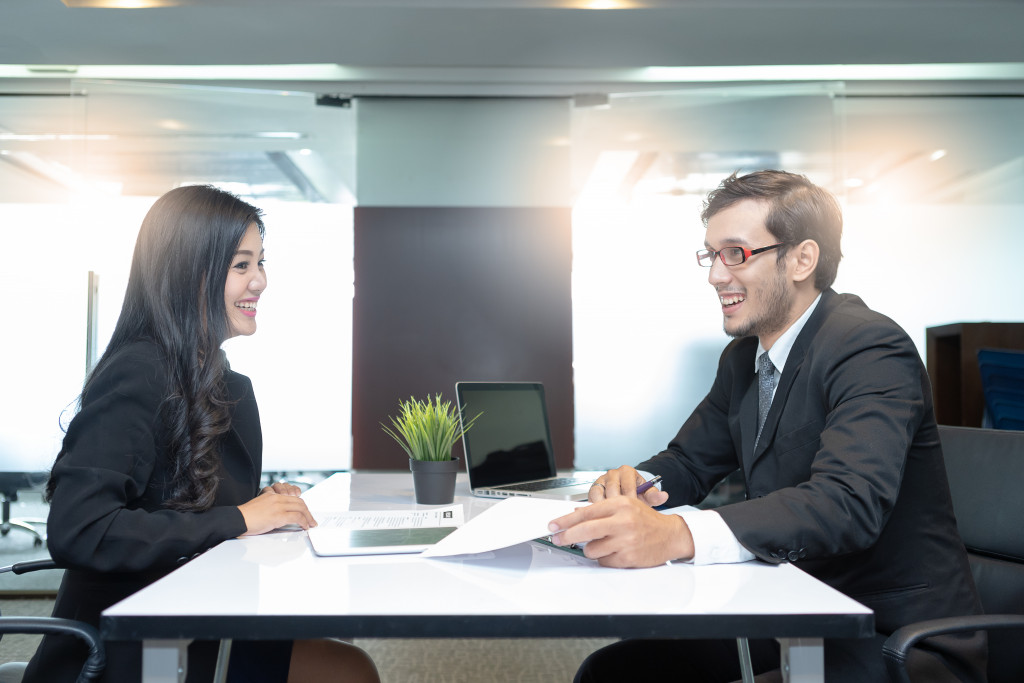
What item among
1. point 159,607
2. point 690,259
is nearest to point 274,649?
point 159,607

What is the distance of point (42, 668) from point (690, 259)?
3915 mm

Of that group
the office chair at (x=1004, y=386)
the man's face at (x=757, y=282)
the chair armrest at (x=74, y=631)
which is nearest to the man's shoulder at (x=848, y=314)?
the man's face at (x=757, y=282)

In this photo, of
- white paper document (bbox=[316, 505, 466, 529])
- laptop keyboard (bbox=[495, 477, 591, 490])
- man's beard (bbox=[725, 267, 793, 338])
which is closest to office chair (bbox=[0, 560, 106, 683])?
white paper document (bbox=[316, 505, 466, 529])

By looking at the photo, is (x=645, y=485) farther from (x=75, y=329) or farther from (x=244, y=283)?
(x=75, y=329)

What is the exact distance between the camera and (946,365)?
14.9ft

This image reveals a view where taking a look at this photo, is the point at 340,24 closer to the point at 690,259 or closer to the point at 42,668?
the point at 690,259

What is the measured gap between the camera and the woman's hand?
4.63 ft

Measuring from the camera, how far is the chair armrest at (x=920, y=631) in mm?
1162

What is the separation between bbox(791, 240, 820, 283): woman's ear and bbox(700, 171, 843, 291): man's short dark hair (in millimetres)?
16

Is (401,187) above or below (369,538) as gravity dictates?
above

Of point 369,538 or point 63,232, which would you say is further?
point 63,232

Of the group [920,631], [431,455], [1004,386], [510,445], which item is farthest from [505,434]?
[1004,386]

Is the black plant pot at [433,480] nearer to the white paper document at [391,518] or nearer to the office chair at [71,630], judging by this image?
the white paper document at [391,518]

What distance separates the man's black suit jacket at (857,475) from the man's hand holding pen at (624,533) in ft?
0.30
